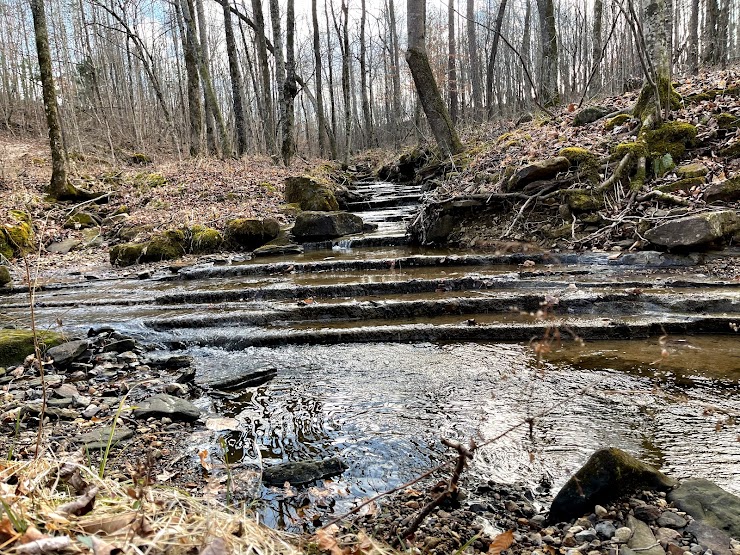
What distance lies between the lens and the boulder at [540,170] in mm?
7914

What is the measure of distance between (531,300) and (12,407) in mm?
4676

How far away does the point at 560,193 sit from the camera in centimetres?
764

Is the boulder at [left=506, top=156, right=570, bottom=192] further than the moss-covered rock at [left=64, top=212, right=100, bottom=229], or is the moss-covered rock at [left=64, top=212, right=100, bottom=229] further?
the moss-covered rock at [left=64, top=212, right=100, bottom=229]

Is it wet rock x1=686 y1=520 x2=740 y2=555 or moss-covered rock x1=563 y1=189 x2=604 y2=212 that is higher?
moss-covered rock x1=563 y1=189 x2=604 y2=212

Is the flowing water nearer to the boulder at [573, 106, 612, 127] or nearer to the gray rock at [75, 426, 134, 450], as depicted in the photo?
the gray rock at [75, 426, 134, 450]

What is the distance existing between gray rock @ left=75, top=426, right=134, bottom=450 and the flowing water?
443 mm

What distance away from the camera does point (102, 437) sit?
278 centimetres

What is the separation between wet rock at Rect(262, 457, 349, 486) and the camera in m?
2.42

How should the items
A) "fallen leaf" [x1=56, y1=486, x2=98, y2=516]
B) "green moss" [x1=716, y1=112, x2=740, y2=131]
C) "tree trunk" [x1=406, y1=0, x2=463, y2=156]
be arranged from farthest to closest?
"tree trunk" [x1=406, y1=0, x2=463, y2=156], "green moss" [x1=716, y1=112, x2=740, y2=131], "fallen leaf" [x1=56, y1=486, x2=98, y2=516]

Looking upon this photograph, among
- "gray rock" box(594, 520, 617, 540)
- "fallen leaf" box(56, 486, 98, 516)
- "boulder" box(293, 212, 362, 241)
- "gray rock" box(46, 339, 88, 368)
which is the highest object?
"boulder" box(293, 212, 362, 241)

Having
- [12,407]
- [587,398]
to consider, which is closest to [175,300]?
[12,407]

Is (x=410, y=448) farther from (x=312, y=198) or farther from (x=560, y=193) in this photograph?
(x=312, y=198)

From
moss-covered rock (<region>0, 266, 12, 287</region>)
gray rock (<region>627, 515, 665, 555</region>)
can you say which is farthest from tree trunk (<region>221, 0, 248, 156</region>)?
gray rock (<region>627, 515, 665, 555</region>)

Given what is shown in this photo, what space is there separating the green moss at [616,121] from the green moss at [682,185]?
234cm
